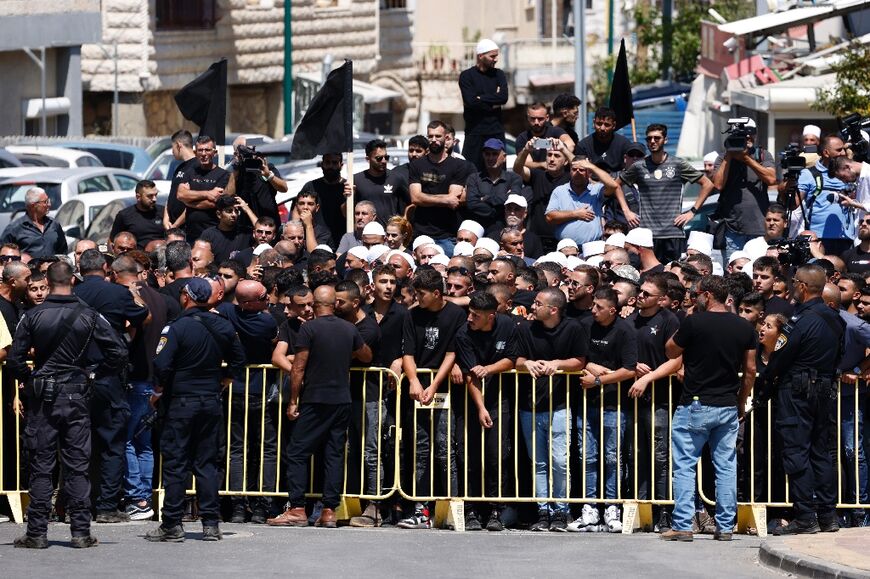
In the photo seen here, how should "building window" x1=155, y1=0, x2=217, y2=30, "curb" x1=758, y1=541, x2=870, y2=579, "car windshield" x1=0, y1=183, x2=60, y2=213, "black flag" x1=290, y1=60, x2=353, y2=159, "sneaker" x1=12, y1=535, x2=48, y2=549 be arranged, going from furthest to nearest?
"building window" x1=155, y1=0, x2=217, y2=30 → "car windshield" x1=0, y1=183, x2=60, y2=213 → "black flag" x1=290, y1=60, x2=353, y2=159 → "sneaker" x1=12, y1=535, x2=48, y2=549 → "curb" x1=758, y1=541, x2=870, y2=579

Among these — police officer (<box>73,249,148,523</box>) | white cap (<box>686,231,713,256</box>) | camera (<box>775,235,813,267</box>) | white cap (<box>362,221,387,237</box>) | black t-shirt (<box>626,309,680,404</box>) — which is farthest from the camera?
white cap (<box>686,231,713,256</box>)

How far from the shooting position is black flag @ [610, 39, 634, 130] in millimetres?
20000

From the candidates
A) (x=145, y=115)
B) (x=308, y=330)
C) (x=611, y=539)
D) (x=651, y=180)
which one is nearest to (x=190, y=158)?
(x=651, y=180)

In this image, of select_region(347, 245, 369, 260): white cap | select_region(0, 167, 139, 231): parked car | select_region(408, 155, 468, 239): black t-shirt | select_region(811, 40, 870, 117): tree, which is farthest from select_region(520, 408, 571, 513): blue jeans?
select_region(0, 167, 139, 231): parked car

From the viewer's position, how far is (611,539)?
13.8 metres

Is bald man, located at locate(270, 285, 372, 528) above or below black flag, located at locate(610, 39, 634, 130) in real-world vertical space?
below

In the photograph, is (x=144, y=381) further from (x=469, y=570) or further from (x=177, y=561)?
(x=469, y=570)

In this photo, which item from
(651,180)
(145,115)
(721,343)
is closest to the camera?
(721,343)

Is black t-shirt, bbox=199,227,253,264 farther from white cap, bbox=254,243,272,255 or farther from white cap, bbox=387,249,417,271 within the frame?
white cap, bbox=387,249,417,271

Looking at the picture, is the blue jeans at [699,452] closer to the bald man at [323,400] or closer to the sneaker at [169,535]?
the bald man at [323,400]

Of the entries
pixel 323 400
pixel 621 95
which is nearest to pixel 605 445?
pixel 323 400

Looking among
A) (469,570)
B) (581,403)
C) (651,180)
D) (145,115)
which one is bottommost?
(469,570)

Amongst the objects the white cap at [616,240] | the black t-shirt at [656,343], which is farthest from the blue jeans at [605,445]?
the white cap at [616,240]

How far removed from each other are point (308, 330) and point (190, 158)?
590cm
